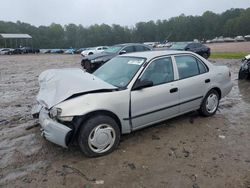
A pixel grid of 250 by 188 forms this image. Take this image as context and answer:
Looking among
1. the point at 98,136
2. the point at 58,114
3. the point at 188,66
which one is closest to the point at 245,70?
the point at 188,66

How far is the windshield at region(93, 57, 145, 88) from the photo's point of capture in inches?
190

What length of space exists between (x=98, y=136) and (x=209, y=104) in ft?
9.66

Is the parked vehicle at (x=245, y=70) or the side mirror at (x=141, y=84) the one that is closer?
the side mirror at (x=141, y=84)

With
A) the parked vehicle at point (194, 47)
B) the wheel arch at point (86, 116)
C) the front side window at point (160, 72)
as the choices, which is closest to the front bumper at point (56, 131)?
the wheel arch at point (86, 116)

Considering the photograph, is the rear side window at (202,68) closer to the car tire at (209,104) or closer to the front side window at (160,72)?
the car tire at (209,104)

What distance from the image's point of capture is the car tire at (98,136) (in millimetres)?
4062

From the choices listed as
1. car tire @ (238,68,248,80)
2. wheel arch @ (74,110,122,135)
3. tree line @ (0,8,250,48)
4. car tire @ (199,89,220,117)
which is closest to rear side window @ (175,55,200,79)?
car tire @ (199,89,220,117)

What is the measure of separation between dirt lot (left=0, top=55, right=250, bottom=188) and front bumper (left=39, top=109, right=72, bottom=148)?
0.35 m

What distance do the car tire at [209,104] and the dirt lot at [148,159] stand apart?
14cm

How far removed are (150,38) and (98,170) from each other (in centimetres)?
10823

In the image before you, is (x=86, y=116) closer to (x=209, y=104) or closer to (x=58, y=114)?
(x=58, y=114)

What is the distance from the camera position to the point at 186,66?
564cm

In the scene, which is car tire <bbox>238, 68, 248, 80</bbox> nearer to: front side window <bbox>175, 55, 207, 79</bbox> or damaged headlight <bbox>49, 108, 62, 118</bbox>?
front side window <bbox>175, 55, 207, 79</bbox>

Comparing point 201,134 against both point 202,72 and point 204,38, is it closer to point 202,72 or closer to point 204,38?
point 202,72
